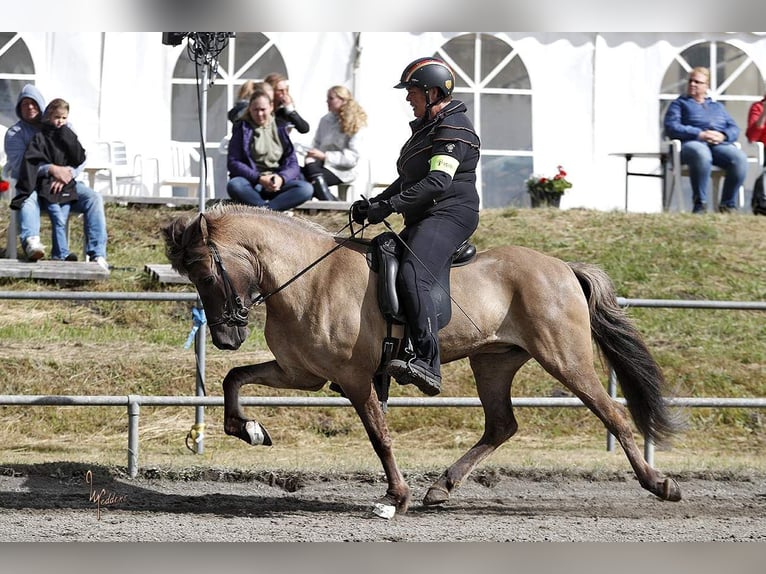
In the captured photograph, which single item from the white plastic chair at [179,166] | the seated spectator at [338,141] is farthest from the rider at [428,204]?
the white plastic chair at [179,166]

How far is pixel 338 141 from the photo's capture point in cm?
1358

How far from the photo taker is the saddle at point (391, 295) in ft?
24.4

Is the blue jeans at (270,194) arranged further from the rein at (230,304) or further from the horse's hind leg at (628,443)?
the horse's hind leg at (628,443)

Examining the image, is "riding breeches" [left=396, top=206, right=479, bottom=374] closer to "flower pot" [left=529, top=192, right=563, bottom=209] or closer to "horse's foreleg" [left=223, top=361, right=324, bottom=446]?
"horse's foreleg" [left=223, top=361, right=324, bottom=446]

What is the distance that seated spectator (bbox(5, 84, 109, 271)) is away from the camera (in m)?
11.8

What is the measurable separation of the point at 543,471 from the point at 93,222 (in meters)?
5.42

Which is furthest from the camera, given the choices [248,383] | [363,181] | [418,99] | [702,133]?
[363,181]

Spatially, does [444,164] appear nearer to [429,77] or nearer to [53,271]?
[429,77]

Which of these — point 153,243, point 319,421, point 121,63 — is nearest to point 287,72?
point 121,63

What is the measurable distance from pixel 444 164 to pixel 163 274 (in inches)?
201

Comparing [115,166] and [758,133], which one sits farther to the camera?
[115,166]

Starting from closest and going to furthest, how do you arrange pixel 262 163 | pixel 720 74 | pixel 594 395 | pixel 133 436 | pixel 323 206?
pixel 594 395 → pixel 133 436 → pixel 262 163 → pixel 323 206 → pixel 720 74

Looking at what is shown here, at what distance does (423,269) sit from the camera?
745 cm

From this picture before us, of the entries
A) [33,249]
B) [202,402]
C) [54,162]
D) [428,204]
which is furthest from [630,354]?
[54,162]
